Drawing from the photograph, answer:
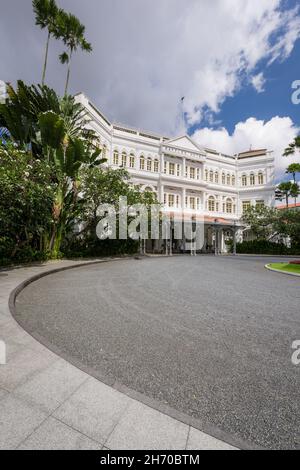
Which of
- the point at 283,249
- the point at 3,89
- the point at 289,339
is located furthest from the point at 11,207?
the point at 283,249

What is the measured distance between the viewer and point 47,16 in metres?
16.2

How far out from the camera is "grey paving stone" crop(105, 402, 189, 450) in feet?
5.49

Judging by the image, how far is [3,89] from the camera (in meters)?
14.0

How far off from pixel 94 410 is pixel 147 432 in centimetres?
52

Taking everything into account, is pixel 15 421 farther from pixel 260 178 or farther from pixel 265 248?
pixel 260 178

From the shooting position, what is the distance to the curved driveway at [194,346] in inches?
82.4

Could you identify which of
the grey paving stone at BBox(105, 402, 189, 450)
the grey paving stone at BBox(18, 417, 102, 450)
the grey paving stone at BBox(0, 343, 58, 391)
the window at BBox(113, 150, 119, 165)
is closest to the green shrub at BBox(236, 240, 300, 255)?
the window at BBox(113, 150, 119, 165)

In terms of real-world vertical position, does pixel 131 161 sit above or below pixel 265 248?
above

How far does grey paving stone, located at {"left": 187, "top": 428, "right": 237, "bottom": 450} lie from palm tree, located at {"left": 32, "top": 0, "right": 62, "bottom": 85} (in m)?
19.6

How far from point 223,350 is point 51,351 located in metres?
2.35

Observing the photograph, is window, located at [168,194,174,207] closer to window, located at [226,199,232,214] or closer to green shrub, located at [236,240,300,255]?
window, located at [226,199,232,214]

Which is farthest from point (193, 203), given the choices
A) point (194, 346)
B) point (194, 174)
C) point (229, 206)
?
point (194, 346)

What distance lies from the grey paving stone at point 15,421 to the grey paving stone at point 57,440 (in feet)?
0.22
